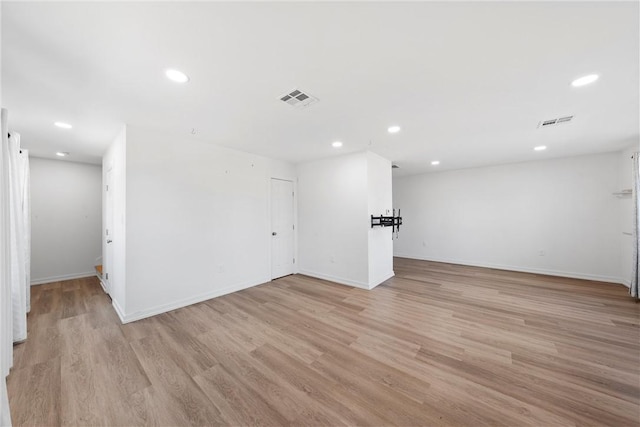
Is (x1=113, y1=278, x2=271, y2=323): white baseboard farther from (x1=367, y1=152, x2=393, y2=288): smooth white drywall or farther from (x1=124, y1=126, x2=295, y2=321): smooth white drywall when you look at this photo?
(x1=367, y1=152, x2=393, y2=288): smooth white drywall

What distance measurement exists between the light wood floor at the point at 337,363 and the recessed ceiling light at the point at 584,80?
261cm

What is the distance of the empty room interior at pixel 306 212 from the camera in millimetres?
1553

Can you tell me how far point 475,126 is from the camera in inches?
122

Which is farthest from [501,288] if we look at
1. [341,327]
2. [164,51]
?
[164,51]

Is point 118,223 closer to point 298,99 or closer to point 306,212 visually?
point 298,99

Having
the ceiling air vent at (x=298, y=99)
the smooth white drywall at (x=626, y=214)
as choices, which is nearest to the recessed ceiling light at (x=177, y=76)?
the ceiling air vent at (x=298, y=99)

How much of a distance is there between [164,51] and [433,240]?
23.1 feet

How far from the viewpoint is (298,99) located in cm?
233

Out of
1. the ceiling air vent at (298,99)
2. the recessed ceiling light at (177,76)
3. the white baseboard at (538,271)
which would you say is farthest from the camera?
the white baseboard at (538,271)

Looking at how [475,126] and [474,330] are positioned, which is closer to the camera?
[474,330]

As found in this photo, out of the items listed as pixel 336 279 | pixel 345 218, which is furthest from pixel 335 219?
pixel 336 279

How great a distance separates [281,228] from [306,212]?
67cm

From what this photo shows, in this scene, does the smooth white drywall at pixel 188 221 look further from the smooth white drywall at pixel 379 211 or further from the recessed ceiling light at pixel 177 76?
the smooth white drywall at pixel 379 211

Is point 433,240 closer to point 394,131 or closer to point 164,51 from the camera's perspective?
point 394,131
